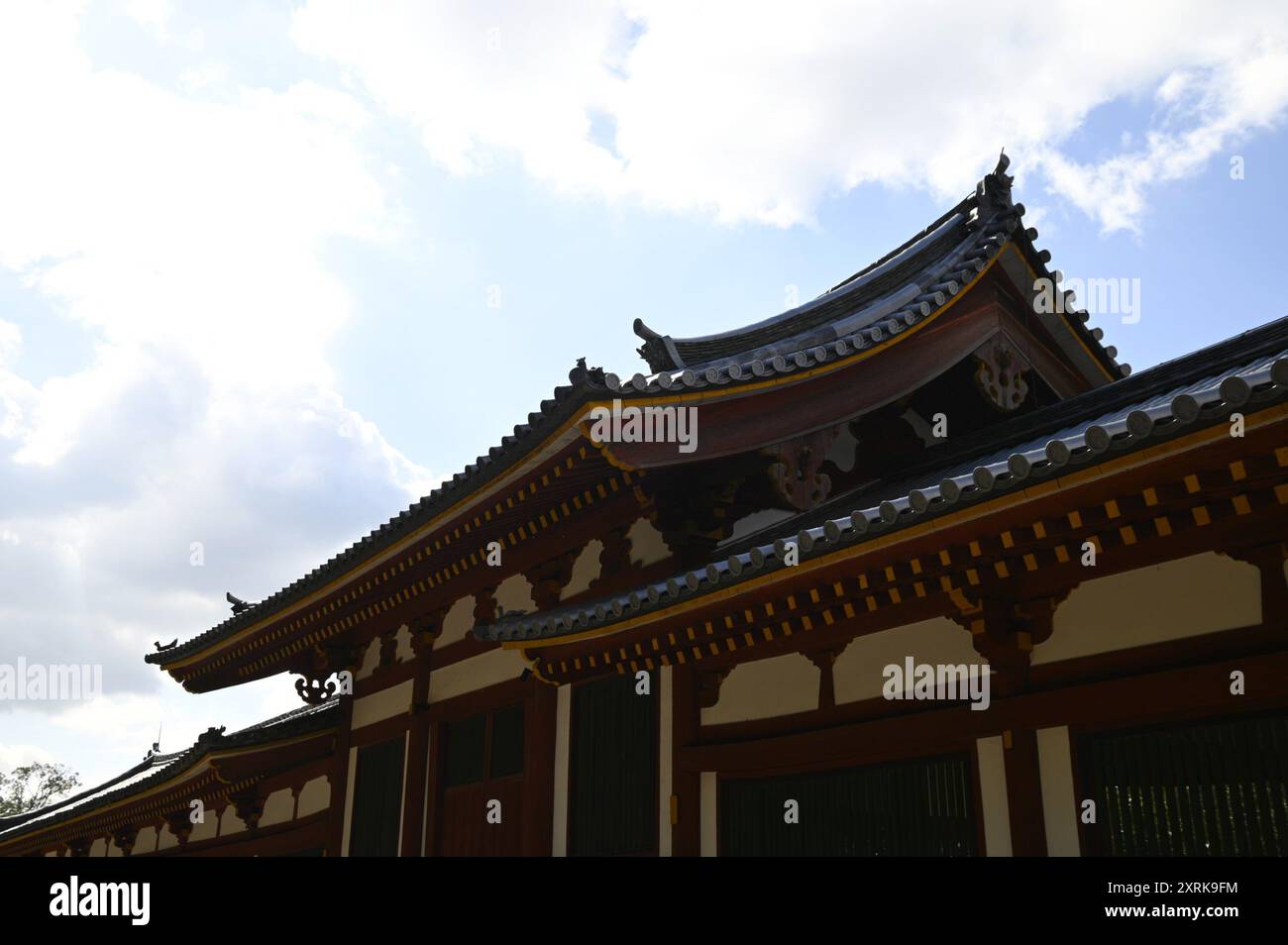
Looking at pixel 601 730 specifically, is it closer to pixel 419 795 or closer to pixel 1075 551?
pixel 419 795

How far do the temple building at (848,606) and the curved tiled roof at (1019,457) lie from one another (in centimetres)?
3

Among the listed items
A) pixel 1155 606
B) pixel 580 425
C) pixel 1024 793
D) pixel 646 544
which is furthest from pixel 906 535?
pixel 646 544

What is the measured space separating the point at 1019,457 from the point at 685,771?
A: 4.08m

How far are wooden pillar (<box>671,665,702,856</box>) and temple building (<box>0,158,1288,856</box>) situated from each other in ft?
0.09

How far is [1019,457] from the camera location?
5.04m

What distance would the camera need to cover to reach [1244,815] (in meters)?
5.22

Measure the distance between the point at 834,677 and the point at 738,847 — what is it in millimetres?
1485

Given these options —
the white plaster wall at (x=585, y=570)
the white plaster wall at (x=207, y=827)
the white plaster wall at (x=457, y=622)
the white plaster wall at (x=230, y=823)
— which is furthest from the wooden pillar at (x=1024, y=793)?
the white plaster wall at (x=207, y=827)

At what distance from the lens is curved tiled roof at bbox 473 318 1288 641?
4520mm

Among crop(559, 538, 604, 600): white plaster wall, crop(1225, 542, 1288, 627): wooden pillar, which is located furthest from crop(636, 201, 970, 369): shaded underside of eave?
crop(1225, 542, 1288, 627): wooden pillar

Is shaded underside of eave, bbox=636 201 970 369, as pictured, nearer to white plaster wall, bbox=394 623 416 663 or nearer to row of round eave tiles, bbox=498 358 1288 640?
row of round eave tiles, bbox=498 358 1288 640

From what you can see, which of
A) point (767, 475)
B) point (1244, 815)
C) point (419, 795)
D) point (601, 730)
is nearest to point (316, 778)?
point (419, 795)

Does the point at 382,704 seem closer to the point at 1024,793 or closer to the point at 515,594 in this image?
the point at 515,594

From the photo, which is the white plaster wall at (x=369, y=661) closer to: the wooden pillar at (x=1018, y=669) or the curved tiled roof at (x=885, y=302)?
the curved tiled roof at (x=885, y=302)
